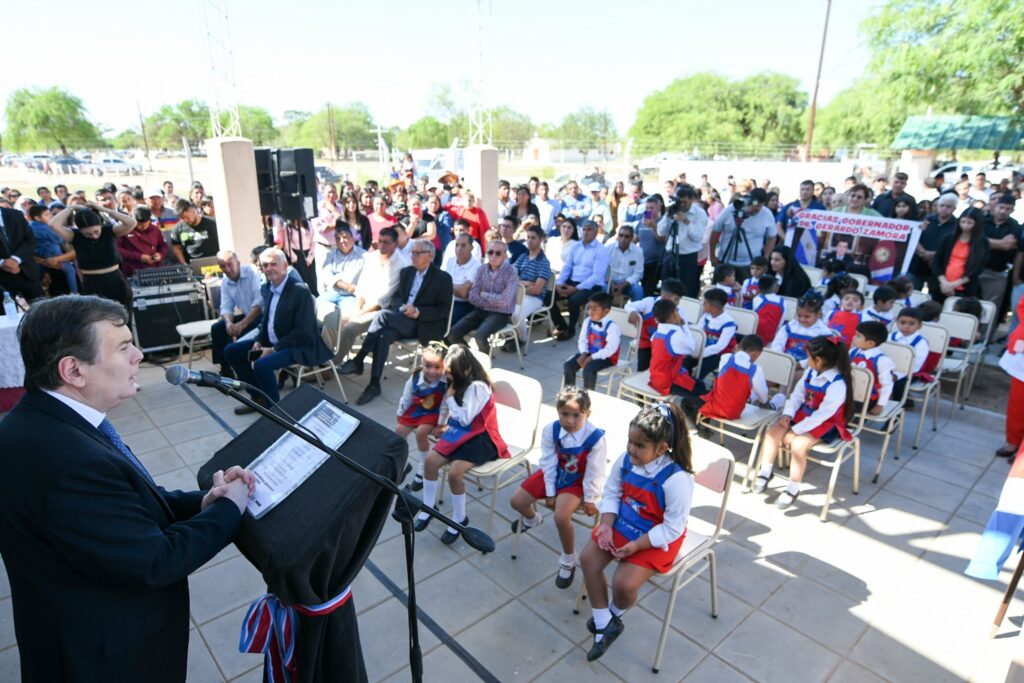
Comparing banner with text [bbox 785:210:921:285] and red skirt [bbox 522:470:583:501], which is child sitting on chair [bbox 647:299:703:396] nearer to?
red skirt [bbox 522:470:583:501]

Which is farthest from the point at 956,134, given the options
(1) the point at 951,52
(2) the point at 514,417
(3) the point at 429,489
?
(3) the point at 429,489

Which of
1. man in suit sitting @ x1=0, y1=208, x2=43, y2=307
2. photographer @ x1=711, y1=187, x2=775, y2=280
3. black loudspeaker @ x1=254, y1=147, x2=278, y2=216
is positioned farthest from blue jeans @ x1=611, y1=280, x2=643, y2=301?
man in suit sitting @ x1=0, y1=208, x2=43, y2=307

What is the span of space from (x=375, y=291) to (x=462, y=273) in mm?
945

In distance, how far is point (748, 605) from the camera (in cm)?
296

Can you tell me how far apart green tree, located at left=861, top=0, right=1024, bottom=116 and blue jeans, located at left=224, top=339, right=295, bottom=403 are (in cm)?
1524

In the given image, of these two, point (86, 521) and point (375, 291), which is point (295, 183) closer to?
point (375, 291)

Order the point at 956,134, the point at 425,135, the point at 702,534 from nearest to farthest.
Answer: the point at 702,534
the point at 956,134
the point at 425,135

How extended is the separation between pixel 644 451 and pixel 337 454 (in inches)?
62.1

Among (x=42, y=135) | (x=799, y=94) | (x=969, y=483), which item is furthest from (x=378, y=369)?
(x=799, y=94)

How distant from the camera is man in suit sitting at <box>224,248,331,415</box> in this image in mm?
4875

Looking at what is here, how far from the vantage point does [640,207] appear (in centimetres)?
908

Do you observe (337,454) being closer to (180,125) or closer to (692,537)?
(692,537)

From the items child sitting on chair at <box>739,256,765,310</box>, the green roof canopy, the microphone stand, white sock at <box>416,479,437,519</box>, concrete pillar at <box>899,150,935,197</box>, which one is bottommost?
white sock at <box>416,479,437,519</box>

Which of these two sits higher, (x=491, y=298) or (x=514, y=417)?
(x=491, y=298)
